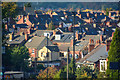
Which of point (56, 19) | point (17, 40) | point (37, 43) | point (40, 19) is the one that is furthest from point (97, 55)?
point (56, 19)

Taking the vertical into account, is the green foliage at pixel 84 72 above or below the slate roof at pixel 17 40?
below

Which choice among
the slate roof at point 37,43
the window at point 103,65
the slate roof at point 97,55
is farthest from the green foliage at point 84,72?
the slate roof at point 37,43

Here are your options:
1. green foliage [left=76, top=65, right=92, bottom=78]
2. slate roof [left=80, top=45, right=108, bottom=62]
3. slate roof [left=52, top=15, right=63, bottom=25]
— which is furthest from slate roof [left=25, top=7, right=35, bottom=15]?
green foliage [left=76, top=65, right=92, bottom=78]

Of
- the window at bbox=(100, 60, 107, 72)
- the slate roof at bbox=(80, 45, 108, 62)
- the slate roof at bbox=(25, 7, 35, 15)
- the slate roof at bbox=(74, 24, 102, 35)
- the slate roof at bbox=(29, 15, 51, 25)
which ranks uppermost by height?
the slate roof at bbox=(25, 7, 35, 15)

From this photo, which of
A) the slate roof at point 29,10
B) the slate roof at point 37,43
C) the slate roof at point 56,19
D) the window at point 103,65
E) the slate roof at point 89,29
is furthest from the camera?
the slate roof at point 56,19

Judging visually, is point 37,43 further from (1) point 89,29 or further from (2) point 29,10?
(2) point 29,10

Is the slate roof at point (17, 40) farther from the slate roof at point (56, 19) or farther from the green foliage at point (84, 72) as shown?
the slate roof at point (56, 19)

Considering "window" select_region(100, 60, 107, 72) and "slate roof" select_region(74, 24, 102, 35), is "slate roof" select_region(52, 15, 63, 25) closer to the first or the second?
"slate roof" select_region(74, 24, 102, 35)
